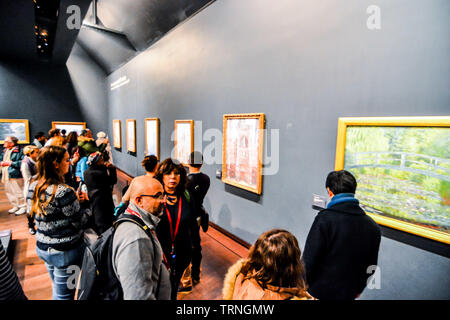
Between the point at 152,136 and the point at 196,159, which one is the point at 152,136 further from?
the point at 196,159

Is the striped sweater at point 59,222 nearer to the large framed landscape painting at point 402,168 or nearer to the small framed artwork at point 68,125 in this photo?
the large framed landscape painting at point 402,168

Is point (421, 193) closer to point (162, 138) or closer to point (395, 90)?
point (395, 90)

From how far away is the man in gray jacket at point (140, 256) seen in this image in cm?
110

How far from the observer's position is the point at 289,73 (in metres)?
2.67

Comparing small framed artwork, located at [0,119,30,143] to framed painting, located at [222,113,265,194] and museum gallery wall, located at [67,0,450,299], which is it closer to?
museum gallery wall, located at [67,0,450,299]

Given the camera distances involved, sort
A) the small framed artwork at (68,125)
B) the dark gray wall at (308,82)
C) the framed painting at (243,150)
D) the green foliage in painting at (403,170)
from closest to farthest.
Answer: the green foliage in painting at (403,170), the dark gray wall at (308,82), the framed painting at (243,150), the small framed artwork at (68,125)

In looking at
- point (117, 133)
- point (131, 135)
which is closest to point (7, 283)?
point (131, 135)

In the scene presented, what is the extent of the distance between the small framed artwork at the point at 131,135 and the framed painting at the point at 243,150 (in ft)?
16.0

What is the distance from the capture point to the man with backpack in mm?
1104

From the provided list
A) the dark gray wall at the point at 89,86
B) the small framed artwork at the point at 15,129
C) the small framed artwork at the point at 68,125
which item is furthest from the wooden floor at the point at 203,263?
the dark gray wall at the point at 89,86

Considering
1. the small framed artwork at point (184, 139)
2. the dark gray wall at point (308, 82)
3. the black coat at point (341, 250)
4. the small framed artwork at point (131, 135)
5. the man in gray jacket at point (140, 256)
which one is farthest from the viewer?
the small framed artwork at point (131, 135)

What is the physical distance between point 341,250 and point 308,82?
5.99 ft
